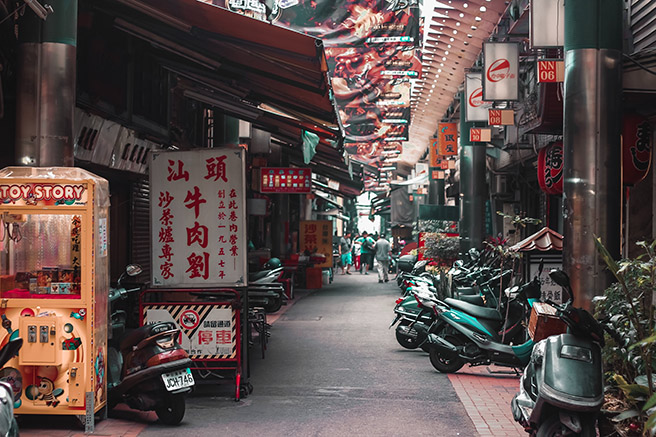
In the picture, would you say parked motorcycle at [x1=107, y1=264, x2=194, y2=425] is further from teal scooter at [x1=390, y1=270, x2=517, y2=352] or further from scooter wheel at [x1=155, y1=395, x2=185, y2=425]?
teal scooter at [x1=390, y1=270, x2=517, y2=352]

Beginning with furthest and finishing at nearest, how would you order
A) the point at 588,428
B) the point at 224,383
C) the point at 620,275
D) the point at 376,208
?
the point at 376,208, the point at 224,383, the point at 620,275, the point at 588,428

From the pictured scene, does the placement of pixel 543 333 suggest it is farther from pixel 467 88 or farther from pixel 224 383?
pixel 467 88

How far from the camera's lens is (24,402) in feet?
21.6

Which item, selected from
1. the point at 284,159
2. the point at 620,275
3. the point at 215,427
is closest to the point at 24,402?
the point at 215,427

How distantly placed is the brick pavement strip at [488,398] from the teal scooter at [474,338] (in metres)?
0.26

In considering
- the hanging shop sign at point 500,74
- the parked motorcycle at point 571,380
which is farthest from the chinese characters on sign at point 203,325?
the hanging shop sign at point 500,74

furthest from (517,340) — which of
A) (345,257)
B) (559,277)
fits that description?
(345,257)

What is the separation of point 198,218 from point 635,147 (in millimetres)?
5789

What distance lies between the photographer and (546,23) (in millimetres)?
11672

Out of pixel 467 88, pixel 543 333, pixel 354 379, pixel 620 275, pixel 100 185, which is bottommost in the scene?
pixel 354 379

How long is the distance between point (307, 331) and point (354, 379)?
4618 millimetres

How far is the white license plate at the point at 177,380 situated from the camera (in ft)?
23.1

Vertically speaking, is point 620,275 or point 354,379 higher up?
point 620,275

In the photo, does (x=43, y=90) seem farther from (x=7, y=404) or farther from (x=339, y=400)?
(x=339, y=400)
